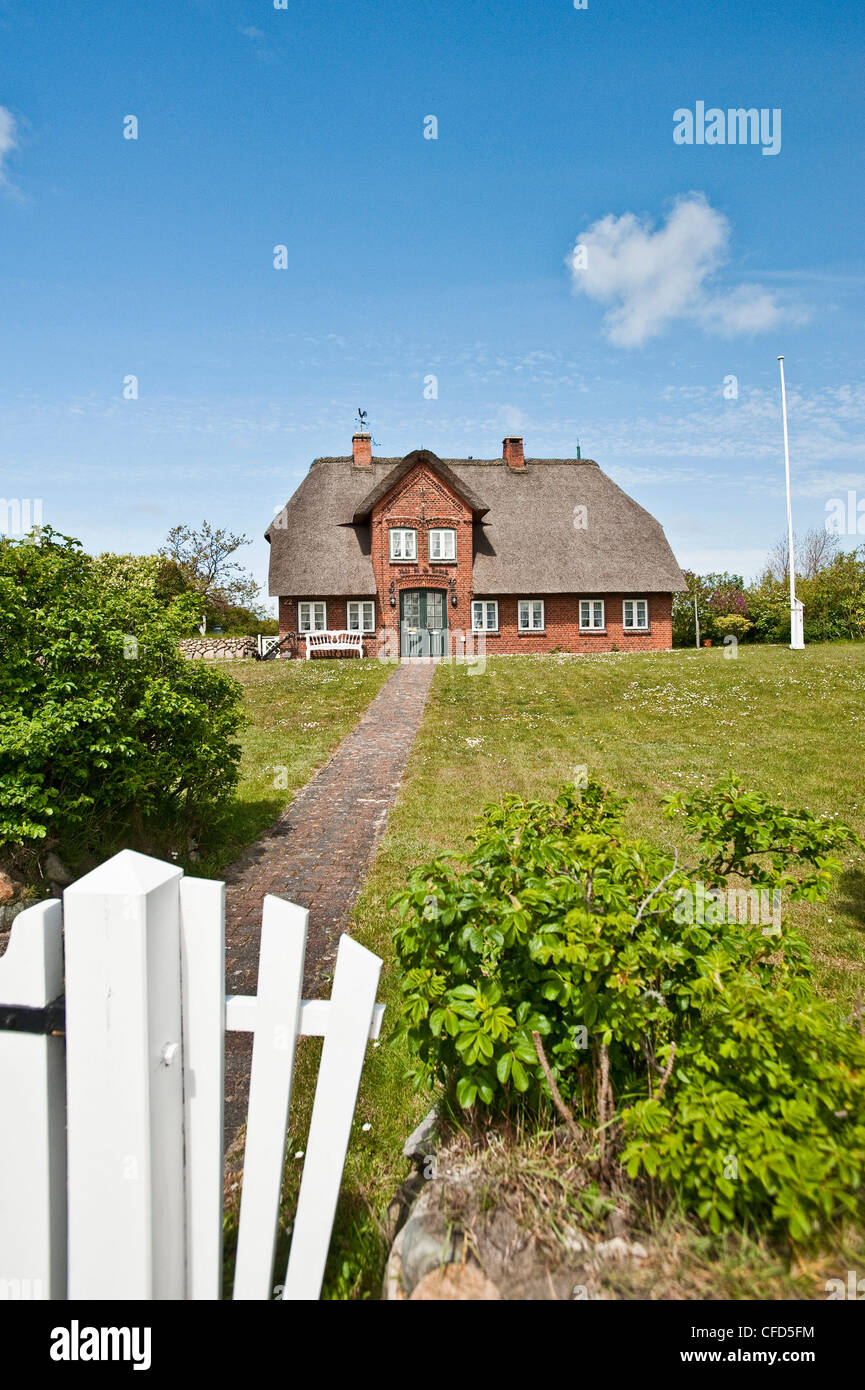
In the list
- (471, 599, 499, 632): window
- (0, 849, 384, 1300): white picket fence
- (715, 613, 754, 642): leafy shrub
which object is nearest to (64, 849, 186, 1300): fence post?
(0, 849, 384, 1300): white picket fence

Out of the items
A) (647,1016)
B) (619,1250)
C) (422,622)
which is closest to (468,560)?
(422,622)

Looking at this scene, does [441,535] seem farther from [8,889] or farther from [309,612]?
[8,889]

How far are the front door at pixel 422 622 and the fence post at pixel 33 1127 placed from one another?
28.2 metres

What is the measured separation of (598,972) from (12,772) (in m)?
5.38

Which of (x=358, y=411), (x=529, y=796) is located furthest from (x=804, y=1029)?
(x=358, y=411)

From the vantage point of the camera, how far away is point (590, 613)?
31.6 meters

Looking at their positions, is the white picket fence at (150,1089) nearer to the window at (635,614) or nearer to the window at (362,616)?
the window at (362,616)

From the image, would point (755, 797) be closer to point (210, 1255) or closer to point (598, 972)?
point (598, 972)

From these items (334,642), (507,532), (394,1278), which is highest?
(507,532)

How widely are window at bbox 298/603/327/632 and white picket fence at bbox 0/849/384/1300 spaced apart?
28.7 m

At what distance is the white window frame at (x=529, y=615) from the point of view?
3120 cm

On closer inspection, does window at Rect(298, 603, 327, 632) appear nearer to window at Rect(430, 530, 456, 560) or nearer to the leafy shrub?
window at Rect(430, 530, 456, 560)

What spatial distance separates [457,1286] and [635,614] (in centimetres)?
3160

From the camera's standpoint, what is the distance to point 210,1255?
213cm
